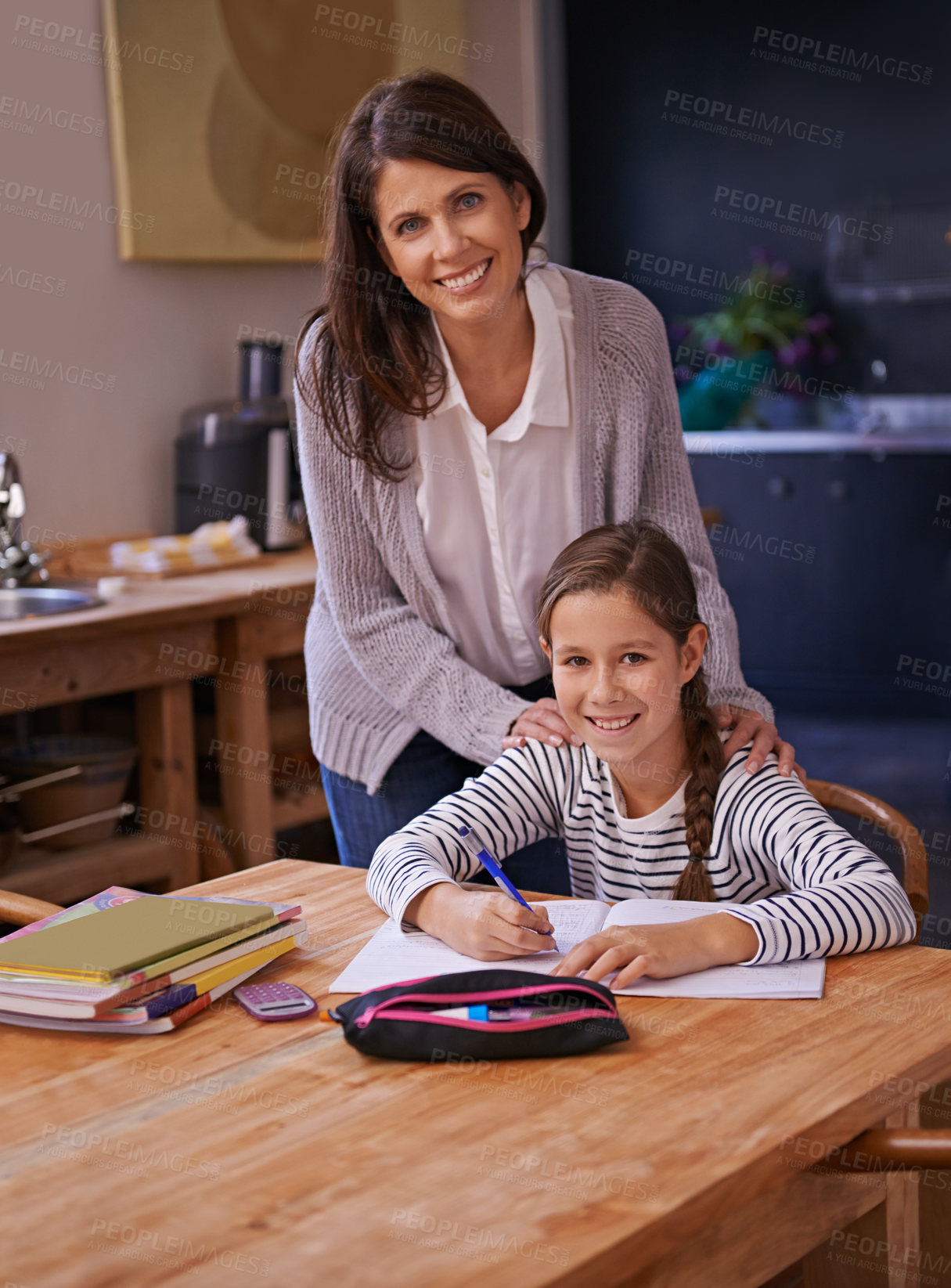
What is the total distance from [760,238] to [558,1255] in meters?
4.97

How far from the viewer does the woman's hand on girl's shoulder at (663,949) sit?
46.1 inches

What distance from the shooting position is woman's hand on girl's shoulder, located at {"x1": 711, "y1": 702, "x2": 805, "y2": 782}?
150 cm

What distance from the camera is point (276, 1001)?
3.87 feet

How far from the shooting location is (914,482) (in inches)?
179

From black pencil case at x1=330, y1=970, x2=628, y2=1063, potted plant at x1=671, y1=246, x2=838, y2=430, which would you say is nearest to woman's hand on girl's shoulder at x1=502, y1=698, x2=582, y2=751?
black pencil case at x1=330, y1=970, x2=628, y2=1063

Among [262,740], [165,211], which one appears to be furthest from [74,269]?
[262,740]

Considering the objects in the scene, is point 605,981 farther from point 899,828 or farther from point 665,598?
point 899,828

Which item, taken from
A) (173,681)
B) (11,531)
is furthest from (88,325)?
(173,681)

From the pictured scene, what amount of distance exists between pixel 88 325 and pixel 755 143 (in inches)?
113

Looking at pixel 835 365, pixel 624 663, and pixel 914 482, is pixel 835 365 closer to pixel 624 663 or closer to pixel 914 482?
pixel 914 482

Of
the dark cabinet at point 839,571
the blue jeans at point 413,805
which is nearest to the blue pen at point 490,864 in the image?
the blue jeans at point 413,805

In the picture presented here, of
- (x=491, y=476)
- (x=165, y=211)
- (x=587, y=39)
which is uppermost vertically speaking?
(x=587, y=39)

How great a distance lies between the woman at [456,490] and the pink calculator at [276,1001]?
0.52 metres

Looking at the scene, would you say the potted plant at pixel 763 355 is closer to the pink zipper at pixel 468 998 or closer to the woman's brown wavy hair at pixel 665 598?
the woman's brown wavy hair at pixel 665 598
